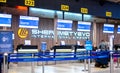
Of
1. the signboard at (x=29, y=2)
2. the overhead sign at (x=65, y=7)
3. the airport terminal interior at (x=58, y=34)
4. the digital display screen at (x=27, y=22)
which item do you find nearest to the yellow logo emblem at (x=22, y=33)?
the airport terminal interior at (x=58, y=34)

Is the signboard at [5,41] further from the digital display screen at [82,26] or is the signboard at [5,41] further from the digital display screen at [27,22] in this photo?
the digital display screen at [82,26]

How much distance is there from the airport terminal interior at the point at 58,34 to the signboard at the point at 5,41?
0.55 metres

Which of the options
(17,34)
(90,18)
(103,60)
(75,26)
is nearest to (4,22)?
(17,34)

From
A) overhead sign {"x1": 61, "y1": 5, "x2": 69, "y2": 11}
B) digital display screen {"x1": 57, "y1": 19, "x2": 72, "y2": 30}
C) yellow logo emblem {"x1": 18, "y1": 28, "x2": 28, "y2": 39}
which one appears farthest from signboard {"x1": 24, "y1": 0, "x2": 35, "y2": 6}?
yellow logo emblem {"x1": 18, "y1": 28, "x2": 28, "y2": 39}

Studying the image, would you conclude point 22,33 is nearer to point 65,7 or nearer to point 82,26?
point 82,26

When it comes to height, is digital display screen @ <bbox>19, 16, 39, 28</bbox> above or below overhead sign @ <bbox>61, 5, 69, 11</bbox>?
below

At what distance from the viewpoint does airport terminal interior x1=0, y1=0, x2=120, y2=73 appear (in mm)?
10029

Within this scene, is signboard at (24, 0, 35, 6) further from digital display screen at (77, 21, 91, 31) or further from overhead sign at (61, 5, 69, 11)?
digital display screen at (77, 21, 91, 31)

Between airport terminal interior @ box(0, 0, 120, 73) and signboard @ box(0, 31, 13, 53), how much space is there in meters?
0.55

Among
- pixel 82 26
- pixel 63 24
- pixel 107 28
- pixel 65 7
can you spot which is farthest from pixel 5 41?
pixel 107 28

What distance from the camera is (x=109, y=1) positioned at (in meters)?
13.4

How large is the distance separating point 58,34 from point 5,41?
10.9 meters

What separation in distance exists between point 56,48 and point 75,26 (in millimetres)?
4484

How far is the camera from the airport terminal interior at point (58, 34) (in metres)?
10.0
